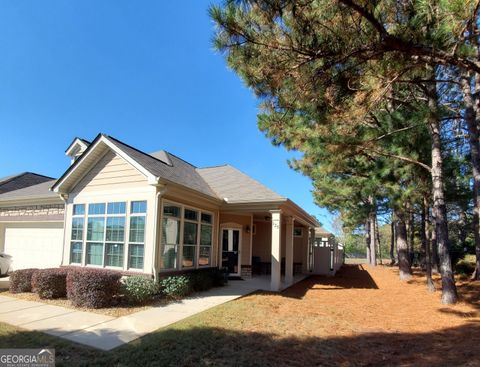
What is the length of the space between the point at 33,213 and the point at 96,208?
5.58 meters

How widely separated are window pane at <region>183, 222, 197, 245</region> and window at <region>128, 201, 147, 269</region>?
1.50 m

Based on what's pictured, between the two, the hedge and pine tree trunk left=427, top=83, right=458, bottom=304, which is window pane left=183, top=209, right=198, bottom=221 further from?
pine tree trunk left=427, top=83, right=458, bottom=304

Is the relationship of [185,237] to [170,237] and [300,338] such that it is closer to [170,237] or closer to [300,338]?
[170,237]

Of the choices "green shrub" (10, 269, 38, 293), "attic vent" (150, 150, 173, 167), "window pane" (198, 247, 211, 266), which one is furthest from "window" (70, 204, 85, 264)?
"window pane" (198, 247, 211, 266)

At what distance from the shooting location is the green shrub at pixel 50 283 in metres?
8.83

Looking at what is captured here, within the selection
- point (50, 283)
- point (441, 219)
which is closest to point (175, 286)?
point (50, 283)

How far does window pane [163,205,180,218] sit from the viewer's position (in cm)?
1005

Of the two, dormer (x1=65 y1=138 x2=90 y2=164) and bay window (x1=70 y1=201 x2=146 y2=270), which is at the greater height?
dormer (x1=65 y1=138 x2=90 y2=164)

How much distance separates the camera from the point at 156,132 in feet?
76.8

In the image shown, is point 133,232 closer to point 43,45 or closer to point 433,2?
point 43,45

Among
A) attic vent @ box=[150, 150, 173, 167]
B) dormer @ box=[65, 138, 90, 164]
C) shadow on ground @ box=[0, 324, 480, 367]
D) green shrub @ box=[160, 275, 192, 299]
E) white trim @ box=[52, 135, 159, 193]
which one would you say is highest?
dormer @ box=[65, 138, 90, 164]

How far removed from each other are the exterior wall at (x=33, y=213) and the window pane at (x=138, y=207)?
16.5 ft

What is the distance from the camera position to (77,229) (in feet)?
38.3

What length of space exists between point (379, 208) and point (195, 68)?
36.7ft
